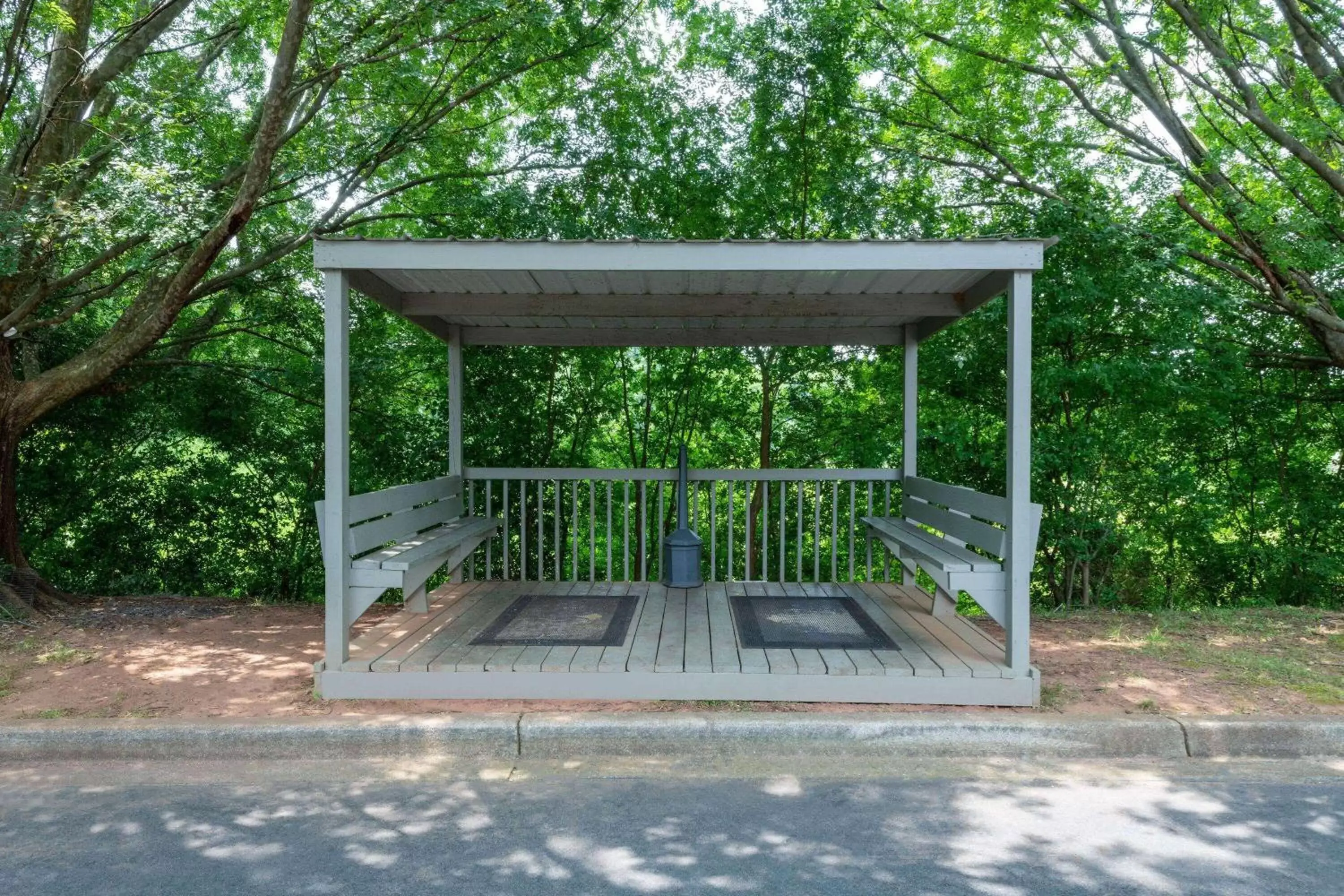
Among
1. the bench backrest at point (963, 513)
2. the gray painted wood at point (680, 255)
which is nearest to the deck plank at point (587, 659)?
the gray painted wood at point (680, 255)

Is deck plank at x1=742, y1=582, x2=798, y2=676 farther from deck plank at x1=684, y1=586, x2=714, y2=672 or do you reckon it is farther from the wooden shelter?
deck plank at x1=684, y1=586, x2=714, y2=672

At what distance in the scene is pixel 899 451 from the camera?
22.6 feet

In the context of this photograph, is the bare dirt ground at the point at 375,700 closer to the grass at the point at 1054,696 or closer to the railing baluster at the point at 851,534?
the grass at the point at 1054,696

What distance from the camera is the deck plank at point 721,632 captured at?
3.71 meters

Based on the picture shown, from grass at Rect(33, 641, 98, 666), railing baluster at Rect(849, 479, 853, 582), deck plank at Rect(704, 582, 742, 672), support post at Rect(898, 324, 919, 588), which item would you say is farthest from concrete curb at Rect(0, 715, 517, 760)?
support post at Rect(898, 324, 919, 588)

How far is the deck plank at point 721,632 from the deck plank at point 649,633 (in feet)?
0.88

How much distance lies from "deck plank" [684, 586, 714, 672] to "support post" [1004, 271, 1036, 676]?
1329 mm

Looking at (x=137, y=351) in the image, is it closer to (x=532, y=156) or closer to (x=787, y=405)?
(x=532, y=156)

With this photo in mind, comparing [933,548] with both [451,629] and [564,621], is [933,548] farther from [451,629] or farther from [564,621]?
[451,629]

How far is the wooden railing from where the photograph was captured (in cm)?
592

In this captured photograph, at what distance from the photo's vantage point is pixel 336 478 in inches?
147

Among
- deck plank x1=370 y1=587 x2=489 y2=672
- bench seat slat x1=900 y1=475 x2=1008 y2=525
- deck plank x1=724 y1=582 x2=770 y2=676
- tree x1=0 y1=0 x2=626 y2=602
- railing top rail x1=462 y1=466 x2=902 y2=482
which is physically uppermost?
tree x1=0 y1=0 x2=626 y2=602

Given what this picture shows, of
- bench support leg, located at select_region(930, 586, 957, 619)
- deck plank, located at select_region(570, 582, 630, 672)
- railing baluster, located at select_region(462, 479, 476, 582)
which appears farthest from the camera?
railing baluster, located at select_region(462, 479, 476, 582)

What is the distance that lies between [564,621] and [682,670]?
1222 millimetres
